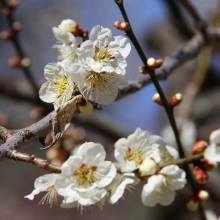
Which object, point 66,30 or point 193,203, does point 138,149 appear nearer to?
point 193,203

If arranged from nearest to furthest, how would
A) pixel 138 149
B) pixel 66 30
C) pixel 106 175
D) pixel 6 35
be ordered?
1. pixel 106 175
2. pixel 138 149
3. pixel 66 30
4. pixel 6 35

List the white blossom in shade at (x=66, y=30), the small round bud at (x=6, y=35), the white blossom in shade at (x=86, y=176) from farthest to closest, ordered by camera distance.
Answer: the small round bud at (x=6, y=35)
the white blossom in shade at (x=66, y=30)
the white blossom in shade at (x=86, y=176)

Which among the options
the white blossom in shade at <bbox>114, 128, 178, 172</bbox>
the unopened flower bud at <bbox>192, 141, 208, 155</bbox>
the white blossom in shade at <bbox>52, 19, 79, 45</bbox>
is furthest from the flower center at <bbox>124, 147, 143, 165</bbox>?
the white blossom in shade at <bbox>52, 19, 79, 45</bbox>

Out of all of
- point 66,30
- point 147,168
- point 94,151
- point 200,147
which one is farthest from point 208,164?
point 66,30

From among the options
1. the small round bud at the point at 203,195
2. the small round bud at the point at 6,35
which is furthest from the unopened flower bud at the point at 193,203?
the small round bud at the point at 6,35

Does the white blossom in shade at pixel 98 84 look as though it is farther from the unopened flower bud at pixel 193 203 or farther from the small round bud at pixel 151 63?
the unopened flower bud at pixel 193 203

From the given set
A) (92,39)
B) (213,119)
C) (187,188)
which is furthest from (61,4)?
(92,39)
